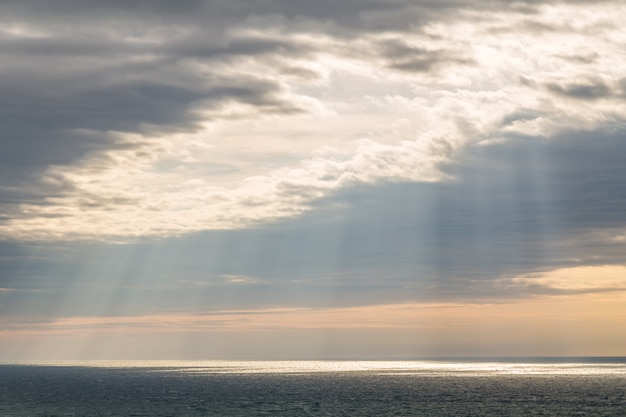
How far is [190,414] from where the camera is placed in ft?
415

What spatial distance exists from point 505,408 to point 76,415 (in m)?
71.2

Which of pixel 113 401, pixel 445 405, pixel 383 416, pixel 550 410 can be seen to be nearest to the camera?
pixel 383 416

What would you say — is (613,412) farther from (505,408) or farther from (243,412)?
(243,412)

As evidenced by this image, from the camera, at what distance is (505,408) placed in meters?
138

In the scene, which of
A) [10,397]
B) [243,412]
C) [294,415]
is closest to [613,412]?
[294,415]

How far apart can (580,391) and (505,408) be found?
6419 cm

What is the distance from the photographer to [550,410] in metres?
134

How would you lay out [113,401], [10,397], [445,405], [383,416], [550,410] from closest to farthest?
[383,416]
[550,410]
[445,405]
[113,401]
[10,397]

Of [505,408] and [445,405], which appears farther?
[445,405]

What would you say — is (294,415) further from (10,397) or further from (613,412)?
(10,397)

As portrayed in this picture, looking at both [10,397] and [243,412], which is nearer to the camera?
[243,412]

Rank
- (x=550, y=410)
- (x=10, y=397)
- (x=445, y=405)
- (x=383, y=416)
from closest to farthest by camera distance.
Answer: (x=383, y=416) < (x=550, y=410) < (x=445, y=405) < (x=10, y=397)

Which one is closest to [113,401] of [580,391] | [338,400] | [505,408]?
[338,400]

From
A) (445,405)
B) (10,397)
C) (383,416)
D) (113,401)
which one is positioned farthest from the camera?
(10,397)
